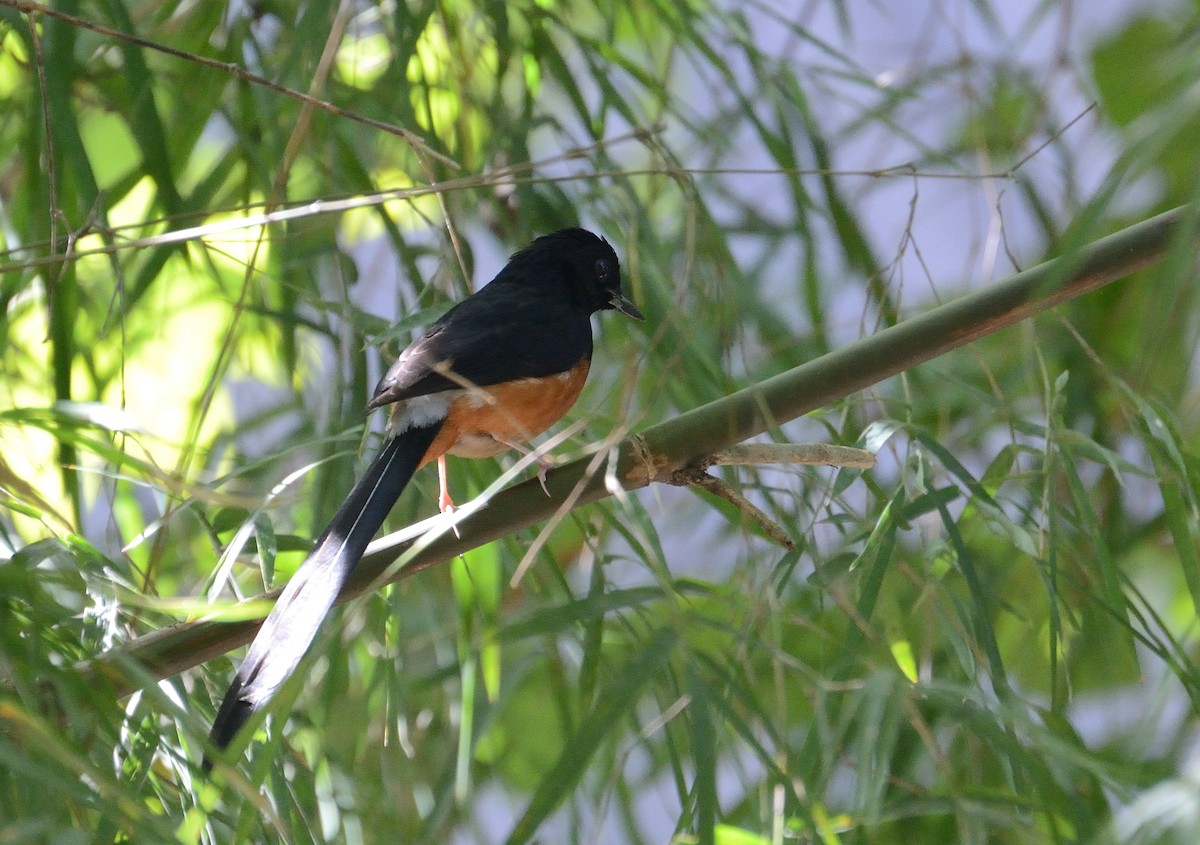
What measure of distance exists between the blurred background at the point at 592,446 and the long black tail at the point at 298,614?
0.18ft

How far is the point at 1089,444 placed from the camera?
1.56 metres

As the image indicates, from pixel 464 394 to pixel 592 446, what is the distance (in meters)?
0.78

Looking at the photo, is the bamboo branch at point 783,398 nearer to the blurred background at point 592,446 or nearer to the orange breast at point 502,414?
the blurred background at point 592,446

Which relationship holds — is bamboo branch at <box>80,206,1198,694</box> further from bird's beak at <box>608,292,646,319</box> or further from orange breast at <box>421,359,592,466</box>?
bird's beak at <box>608,292,646,319</box>

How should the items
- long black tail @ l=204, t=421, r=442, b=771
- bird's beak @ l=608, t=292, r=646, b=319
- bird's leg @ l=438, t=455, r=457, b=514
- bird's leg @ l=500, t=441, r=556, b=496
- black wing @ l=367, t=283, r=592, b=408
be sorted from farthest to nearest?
bird's beak @ l=608, t=292, r=646, b=319 → bird's leg @ l=438, t=455, r=457, b=514 → black wing @ l=367, t=283, r=592, b=408 → bird's leg @ l=500, t=441, r=556, b=496 → long black tail @ l=204, t=421, r=442, b=771

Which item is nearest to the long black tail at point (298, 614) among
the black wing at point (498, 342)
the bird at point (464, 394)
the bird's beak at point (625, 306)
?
the bird at point (464, 394)

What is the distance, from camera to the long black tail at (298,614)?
128 cm

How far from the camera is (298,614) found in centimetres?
133

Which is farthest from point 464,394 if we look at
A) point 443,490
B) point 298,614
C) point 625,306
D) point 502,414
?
point 298,614

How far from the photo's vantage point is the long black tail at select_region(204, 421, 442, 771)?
4.19 feet

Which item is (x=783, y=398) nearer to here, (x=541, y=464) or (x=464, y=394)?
(x=541, y=464)

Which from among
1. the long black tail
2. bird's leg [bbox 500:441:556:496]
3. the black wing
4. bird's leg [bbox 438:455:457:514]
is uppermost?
the black wing

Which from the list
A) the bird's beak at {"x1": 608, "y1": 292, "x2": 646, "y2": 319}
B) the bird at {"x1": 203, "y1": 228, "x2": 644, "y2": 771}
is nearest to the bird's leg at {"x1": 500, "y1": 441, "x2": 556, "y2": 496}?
the bird at {"x1": 203, "y1": 228, "x2": 644, "y2": 771}

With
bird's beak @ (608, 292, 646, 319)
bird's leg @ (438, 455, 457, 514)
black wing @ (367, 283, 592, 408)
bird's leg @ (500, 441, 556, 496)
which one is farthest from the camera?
bird's beak @ (608, 292, 646, 319)
